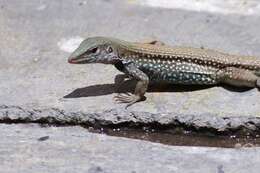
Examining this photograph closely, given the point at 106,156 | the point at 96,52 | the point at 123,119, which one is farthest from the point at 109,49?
the point at 106,156

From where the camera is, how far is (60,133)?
6.34 metres

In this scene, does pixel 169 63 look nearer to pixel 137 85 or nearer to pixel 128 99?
pixel 137 85

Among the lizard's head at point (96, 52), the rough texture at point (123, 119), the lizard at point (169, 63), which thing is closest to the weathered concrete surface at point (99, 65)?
the rough texture at point (123, 119)

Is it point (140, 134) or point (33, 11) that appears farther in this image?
point (33, 11)

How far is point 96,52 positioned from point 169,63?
2.35 ft

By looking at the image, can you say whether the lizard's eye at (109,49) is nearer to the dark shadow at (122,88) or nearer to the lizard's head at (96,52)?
the lizard's head at (96,52)

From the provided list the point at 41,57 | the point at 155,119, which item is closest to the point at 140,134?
the point at 155,119

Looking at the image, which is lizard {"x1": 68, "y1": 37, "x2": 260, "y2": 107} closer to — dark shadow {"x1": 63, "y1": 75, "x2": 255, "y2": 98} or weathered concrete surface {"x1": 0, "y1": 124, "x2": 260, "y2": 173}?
dark shadow {"x1": 63, "y1": 75, "x2": 255, "y2": 98}

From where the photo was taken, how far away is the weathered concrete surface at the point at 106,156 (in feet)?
18.4

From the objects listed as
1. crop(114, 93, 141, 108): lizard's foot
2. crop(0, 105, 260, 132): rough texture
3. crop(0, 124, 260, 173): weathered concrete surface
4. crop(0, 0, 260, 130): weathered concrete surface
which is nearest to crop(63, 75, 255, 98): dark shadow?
crop(0, 0, 260, 130): weathered concrete surface

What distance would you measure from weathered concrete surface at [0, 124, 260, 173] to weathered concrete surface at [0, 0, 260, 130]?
413 mm

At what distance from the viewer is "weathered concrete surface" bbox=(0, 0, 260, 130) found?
6.52m

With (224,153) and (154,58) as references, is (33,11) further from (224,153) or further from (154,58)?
(224,153)

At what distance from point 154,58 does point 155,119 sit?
72 centimetres
